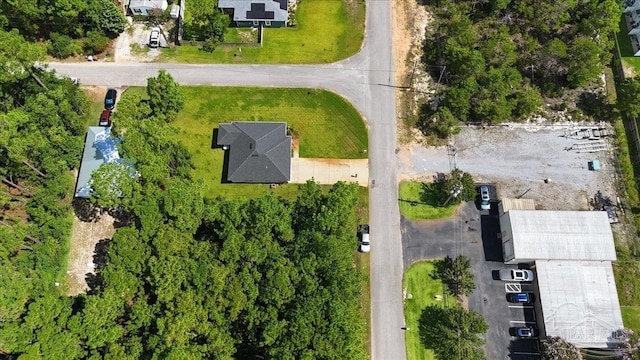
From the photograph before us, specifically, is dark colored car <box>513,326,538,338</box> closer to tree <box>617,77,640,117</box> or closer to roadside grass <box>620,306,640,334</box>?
roadside grass <box>620,306,640,334</box>

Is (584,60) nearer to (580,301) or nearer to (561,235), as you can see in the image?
(561,235)

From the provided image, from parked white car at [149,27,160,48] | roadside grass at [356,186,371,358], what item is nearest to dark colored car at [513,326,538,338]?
roadside grass at [356,186,371,358]

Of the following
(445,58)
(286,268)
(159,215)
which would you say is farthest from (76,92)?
(445,58)

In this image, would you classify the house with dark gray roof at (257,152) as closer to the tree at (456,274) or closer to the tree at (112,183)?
the tree at (112,183)

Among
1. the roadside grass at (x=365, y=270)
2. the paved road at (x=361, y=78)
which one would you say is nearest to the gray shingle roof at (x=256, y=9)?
the paved road at (x=361, y=78)

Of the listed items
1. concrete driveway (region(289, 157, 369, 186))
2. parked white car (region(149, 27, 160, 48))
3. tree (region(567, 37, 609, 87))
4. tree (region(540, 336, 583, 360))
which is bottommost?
tree (region(540, 336, 583, 360))

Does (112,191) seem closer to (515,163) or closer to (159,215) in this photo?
(159,215)
